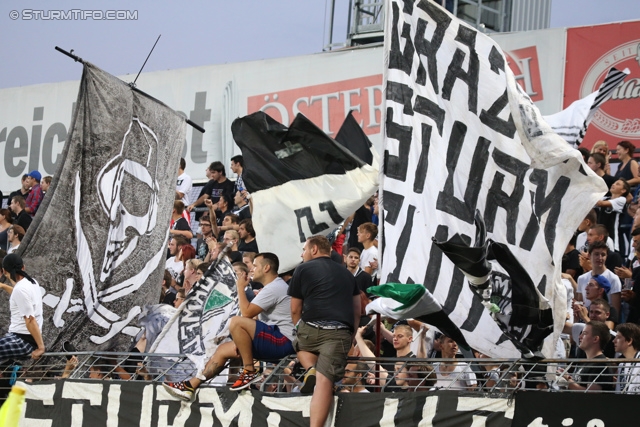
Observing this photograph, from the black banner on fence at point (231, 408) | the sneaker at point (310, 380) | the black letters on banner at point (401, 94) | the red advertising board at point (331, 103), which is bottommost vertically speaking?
the black banner on fence at point (231, 408)

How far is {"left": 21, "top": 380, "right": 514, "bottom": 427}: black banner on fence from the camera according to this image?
27.0ft

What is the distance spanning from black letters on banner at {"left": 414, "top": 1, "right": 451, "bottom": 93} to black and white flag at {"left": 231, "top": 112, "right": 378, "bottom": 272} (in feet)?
5.80

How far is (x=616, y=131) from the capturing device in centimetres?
1580

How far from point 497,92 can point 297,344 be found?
2.88 m

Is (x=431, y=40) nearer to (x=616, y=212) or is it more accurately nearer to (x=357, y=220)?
(x=616, y=212)

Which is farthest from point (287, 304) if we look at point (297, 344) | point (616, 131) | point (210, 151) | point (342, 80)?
point (210, 151)

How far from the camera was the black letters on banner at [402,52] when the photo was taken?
10.2m

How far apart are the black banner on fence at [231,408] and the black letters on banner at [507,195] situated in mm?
1571

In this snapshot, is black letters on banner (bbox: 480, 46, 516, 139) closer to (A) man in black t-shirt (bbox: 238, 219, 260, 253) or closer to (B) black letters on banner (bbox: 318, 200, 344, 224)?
(B) black letters on banner (bbox: 318, 200, 344, 224)

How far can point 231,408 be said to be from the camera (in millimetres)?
9375

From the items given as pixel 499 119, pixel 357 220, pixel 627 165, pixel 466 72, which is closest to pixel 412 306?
pixel 499 119

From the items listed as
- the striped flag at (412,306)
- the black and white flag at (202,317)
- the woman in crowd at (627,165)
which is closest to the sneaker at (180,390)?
the black and white flag at (202,317)

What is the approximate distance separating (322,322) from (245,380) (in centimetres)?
96

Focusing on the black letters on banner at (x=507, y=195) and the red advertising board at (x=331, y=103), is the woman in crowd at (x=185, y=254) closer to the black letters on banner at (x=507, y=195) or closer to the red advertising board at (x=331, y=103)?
the red advertising board at (x=331, y=103)
